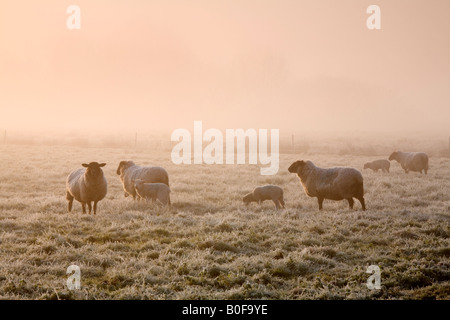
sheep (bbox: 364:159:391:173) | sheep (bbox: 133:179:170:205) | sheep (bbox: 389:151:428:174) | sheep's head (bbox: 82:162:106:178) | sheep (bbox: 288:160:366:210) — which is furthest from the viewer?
sheep (bbox: 364:159:391:173)

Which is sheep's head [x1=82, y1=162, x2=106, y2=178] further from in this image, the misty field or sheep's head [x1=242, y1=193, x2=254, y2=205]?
sheep's head [x1=242, y1=193, x2=254, y2=205]

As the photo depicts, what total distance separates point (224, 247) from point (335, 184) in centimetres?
594

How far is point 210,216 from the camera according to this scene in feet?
42.3

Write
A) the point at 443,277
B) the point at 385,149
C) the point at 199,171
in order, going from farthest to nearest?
the point at 385,149 → the point at 199,171 → the point at 443,277

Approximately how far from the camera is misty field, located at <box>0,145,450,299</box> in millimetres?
7031

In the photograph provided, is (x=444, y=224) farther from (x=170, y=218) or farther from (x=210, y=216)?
(x=170, y=218)

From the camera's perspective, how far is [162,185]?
1456 cm

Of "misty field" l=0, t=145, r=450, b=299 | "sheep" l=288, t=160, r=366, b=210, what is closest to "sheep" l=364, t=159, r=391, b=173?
"misty field" l=0, t=145, r=450, b=299

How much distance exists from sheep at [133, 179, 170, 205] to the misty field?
400mm

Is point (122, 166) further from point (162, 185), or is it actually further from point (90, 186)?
point (90, 186)

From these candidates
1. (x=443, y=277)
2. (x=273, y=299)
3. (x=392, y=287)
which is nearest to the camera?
(x=273, y=299)

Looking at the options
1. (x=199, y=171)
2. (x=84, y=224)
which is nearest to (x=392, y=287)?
(x=84, y=224)
